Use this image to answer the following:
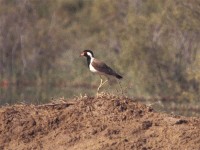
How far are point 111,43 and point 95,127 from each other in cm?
3229

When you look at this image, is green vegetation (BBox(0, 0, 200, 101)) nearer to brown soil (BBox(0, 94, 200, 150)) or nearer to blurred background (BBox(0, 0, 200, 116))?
blurred background (BBox(0, 0, 200, 116))

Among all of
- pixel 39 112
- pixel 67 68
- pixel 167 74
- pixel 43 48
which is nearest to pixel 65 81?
pixel 67 68

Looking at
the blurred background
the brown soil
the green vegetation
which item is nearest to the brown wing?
the brown soil

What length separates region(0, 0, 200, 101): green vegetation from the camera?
32.5 meters

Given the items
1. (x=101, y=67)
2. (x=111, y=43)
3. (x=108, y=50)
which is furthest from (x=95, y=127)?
(x=111, y=43)

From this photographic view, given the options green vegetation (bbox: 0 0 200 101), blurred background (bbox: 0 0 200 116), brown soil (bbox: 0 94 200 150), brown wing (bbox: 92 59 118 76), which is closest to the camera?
brown soil (bbox: 0 94 200 150)

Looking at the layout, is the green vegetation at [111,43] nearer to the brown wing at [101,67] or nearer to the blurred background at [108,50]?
the blurred background at [108,50]

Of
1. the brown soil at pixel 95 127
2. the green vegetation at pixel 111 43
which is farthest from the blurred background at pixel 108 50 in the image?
the brown soil at pixel 95 127

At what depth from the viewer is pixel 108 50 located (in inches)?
1667

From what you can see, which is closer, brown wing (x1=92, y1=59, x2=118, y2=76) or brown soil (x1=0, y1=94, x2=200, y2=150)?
brown soil (x1=0, y1=94, x2=200, y2=150)

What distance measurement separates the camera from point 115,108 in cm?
1162

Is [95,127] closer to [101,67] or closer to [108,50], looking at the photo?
[101,67]

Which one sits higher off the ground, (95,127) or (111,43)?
(111,43)

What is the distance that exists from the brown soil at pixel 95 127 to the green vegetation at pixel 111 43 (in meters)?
14.3
